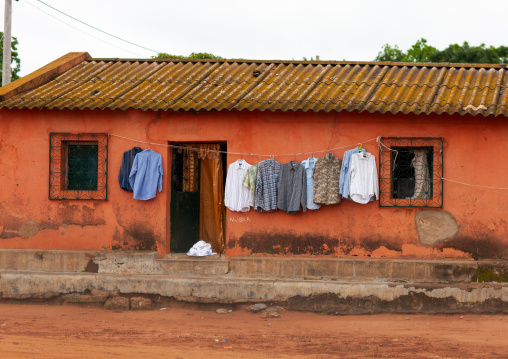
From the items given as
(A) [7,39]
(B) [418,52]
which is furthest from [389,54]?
(A) [7,39]

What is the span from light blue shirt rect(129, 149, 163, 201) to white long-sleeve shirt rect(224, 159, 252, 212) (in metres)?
1.17

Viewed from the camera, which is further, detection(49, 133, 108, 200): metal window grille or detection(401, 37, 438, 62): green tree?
detection(401, 37, 438, 62): green tree

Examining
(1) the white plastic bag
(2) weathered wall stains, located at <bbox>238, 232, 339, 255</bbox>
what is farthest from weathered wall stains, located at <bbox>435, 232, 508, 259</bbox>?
(1) the white plastic bag

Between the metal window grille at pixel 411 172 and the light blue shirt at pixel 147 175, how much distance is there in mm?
3723

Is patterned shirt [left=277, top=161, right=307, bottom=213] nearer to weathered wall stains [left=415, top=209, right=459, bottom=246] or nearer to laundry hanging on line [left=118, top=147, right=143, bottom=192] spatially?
weathered wall stains [left=415, top=209, right=459, bottom=246]

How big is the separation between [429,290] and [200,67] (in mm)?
6048

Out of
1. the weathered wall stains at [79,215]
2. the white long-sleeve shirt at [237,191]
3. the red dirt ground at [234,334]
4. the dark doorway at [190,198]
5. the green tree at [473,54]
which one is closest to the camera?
the red dirt ground at [234,334]

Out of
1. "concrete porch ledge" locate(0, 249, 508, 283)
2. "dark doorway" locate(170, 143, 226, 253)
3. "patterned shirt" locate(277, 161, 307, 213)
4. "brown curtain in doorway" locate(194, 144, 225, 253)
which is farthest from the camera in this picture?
"brown curtain in doorway" locate(194, 144, 225, 253)

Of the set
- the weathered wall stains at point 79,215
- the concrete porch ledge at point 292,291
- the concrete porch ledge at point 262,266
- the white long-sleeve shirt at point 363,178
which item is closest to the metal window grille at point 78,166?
the weathered wall stains at point 79,215

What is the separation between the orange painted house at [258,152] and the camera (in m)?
10.0

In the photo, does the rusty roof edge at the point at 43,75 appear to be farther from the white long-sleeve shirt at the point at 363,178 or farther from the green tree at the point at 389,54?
the green tree at the point at 389,54

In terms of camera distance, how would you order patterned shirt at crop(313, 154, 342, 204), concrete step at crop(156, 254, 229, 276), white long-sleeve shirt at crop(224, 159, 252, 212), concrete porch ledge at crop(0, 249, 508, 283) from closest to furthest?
concrete porch ledge at crop(0, 249, 508, 283)
patterned shirt at crop(313, 154, 342, 204)
concrete step at crop(156, 254, 229, 276)
white long-sleeve shirt at crop(224, 159, 252, 212)

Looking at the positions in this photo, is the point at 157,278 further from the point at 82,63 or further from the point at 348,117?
the point at 82,63

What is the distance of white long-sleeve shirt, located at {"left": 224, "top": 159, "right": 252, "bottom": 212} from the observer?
10414 millimetres
